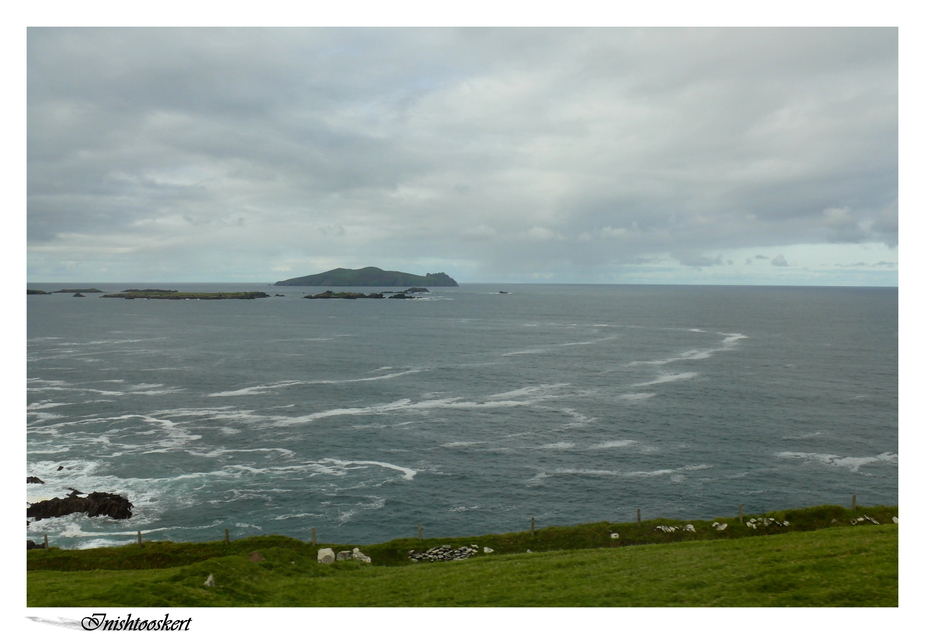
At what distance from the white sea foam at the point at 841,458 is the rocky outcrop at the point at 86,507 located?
72585 millimetres

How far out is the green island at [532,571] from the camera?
22.6 metres

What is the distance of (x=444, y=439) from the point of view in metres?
70.6

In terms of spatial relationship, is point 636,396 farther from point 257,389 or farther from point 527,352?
point 257,389

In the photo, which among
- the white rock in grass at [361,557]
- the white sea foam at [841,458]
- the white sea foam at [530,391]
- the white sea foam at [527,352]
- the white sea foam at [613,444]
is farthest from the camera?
the white sea foam at [527,352]

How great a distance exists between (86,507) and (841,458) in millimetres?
83719

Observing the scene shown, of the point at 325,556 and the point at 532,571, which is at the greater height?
the point at 532,571

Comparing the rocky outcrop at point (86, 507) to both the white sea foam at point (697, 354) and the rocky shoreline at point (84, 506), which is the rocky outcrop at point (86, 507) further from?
the white sea foam at point (697, 354)

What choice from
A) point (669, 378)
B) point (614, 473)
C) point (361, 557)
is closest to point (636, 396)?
point (669, 378)

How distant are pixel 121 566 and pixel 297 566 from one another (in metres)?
16.2

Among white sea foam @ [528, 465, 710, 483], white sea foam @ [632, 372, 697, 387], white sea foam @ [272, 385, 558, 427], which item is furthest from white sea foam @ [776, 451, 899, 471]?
white sea foam @ [272, 385, 558, 427]

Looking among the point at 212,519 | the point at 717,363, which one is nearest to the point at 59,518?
the point at 212,519

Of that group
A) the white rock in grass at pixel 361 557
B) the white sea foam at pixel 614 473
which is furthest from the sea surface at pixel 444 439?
the white rock in grass at pixel 361 557
